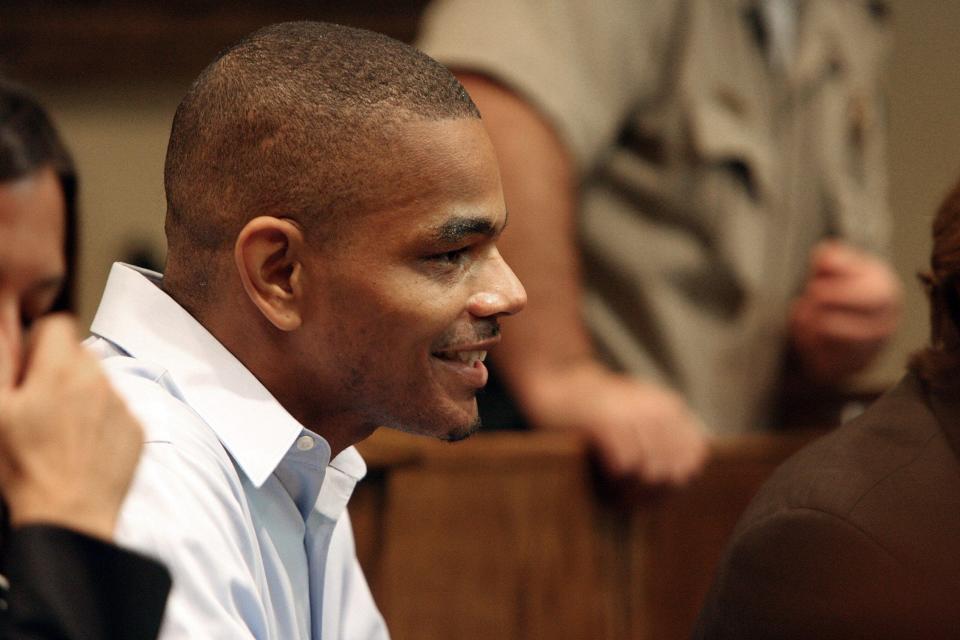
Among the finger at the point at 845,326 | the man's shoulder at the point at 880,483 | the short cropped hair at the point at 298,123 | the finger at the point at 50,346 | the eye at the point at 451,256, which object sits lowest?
the finger at the point at 845,326

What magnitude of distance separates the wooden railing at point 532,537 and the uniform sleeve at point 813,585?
0.65 metres

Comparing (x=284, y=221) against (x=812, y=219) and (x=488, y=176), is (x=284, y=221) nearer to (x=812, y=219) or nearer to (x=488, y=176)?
(x=488, y=176)

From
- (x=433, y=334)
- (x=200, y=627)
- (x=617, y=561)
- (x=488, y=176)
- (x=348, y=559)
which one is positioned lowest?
(x=617, y=561)

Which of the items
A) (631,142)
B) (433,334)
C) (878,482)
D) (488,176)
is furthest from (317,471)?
(631,142)

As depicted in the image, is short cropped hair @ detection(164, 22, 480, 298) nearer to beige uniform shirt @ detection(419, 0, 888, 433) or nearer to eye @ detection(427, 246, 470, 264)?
eye @ detection(427, 246, 470, 264)

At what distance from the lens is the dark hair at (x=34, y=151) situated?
1.79 meters

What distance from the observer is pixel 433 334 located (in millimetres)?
1128

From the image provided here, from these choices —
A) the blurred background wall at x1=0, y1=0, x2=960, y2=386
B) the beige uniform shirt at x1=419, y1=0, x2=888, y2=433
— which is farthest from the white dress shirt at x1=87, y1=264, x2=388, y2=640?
the blurred background wall at x1=0, y1=0, x2=960, y2=386

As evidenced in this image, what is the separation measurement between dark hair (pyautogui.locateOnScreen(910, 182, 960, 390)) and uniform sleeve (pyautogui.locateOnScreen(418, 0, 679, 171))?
0.84 metres

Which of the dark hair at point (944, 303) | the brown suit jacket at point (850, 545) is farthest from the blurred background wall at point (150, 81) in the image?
the brown suit jacket at point (850, 545)

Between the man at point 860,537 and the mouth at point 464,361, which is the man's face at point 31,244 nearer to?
the mouth at point 464,361

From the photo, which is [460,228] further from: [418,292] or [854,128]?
[854,128]

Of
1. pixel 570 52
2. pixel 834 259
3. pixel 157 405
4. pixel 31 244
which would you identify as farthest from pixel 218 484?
pixel 834 259

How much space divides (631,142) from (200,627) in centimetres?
147
